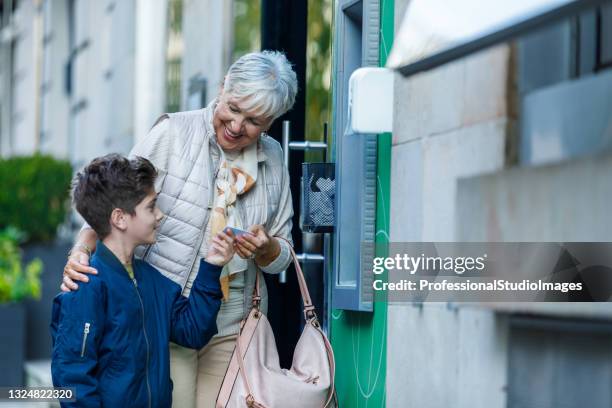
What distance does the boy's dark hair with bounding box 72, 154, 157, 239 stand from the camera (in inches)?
148

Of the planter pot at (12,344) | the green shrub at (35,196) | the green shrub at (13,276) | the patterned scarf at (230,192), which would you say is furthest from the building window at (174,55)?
the patterned scarf at (230,192)

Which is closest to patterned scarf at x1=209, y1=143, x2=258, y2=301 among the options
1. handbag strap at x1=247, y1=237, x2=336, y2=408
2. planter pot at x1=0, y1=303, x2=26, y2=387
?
handbag strap at x1=247, y1=237, x2=336, y2=408

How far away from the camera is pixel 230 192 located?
4055 mm

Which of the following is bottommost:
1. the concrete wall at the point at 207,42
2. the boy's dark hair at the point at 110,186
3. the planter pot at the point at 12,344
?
the planter pot at the point at 12,344

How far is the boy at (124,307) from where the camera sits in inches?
141

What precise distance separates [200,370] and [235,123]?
0.87 metres

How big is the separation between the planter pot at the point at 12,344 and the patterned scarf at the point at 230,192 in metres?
6.85

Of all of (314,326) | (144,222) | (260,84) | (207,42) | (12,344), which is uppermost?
(207,42)

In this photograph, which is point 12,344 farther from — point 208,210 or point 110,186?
point 110,186

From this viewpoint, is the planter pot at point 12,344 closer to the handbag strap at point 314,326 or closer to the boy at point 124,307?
the handbag strap at point 314,326

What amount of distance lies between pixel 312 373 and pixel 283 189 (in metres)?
0.68

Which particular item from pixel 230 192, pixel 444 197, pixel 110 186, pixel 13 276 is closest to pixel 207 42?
pixel 13 276

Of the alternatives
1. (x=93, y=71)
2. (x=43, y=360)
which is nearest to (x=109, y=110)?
(x=93, y=71)

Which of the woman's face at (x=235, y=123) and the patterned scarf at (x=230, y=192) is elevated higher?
the woman's face at (x=235, y=123)
